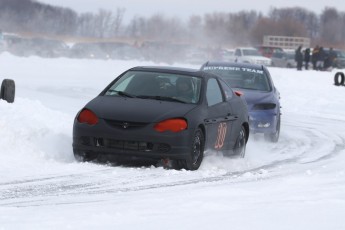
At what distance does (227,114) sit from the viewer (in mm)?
10953

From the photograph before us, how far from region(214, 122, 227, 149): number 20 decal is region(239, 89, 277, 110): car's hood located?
3549 millimetres

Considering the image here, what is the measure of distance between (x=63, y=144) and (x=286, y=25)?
9944 cm

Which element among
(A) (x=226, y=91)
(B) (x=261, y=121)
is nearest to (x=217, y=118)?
(A) (x=226, y=91)

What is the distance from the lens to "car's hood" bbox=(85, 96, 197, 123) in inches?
374

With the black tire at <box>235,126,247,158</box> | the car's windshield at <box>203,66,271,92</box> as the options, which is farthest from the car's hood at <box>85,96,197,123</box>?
the car's windshield at <box>203,66,271,92</box>

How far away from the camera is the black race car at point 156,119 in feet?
31.1

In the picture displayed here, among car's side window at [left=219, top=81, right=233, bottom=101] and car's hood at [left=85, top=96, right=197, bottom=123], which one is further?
car's side window at [left=219, top=81, right=233, bottom=101]

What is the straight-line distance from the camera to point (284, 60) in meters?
54.8

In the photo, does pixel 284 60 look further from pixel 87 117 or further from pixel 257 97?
pixel 87 117

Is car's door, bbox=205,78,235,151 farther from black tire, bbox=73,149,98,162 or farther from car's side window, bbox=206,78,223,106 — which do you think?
black tire, bbox=73,149,98,162

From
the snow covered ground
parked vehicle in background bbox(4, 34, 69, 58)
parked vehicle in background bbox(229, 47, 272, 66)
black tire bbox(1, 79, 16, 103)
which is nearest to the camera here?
the snow covered ground

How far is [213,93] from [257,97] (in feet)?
12.7

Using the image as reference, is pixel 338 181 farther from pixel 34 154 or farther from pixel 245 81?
pixel 245 81

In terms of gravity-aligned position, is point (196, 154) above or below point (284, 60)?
above
